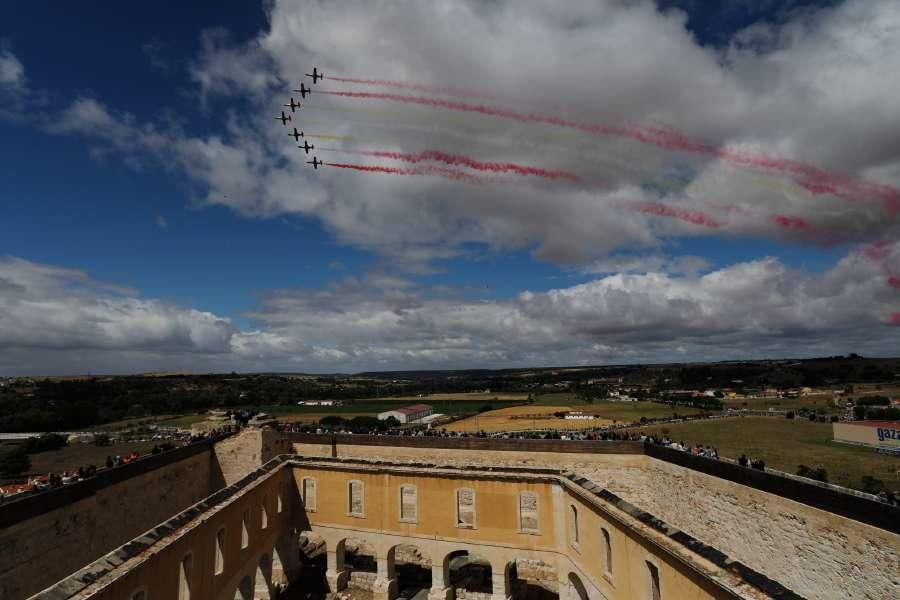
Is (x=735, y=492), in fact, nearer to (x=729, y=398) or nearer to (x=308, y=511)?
(x=308, y=511)

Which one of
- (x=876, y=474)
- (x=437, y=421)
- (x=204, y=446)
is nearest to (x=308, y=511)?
(x=204, y=446)

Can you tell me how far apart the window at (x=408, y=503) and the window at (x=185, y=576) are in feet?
31.0

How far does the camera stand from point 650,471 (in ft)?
75.5

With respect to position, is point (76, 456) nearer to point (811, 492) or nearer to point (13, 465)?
point (13, 465)

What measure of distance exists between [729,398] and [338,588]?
339 ft

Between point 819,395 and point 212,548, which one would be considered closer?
point 212,548

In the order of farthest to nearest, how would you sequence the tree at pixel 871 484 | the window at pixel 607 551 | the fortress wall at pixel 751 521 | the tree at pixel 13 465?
the tree at pixel 13 465
the tree at pixel 871 484
the window at pixel 607 551
the fortress wall at pixel 751 521

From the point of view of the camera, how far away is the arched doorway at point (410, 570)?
23.5 metres

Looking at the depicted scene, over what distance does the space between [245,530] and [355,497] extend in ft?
17.1

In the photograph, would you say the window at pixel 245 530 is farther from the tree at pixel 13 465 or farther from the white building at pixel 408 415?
the white building at pixel 408 415

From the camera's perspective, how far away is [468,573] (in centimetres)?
2536

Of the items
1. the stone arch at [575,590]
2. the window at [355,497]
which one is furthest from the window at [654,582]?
the window at [355,497]

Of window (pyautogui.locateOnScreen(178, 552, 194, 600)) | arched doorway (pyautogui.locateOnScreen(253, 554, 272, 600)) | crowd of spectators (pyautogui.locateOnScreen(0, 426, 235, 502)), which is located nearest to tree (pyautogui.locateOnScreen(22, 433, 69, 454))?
crowd of spectators (pyautogui.locateOnScreen(0, 426, 235, 502))

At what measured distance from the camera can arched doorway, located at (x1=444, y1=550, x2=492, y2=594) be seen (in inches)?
916
